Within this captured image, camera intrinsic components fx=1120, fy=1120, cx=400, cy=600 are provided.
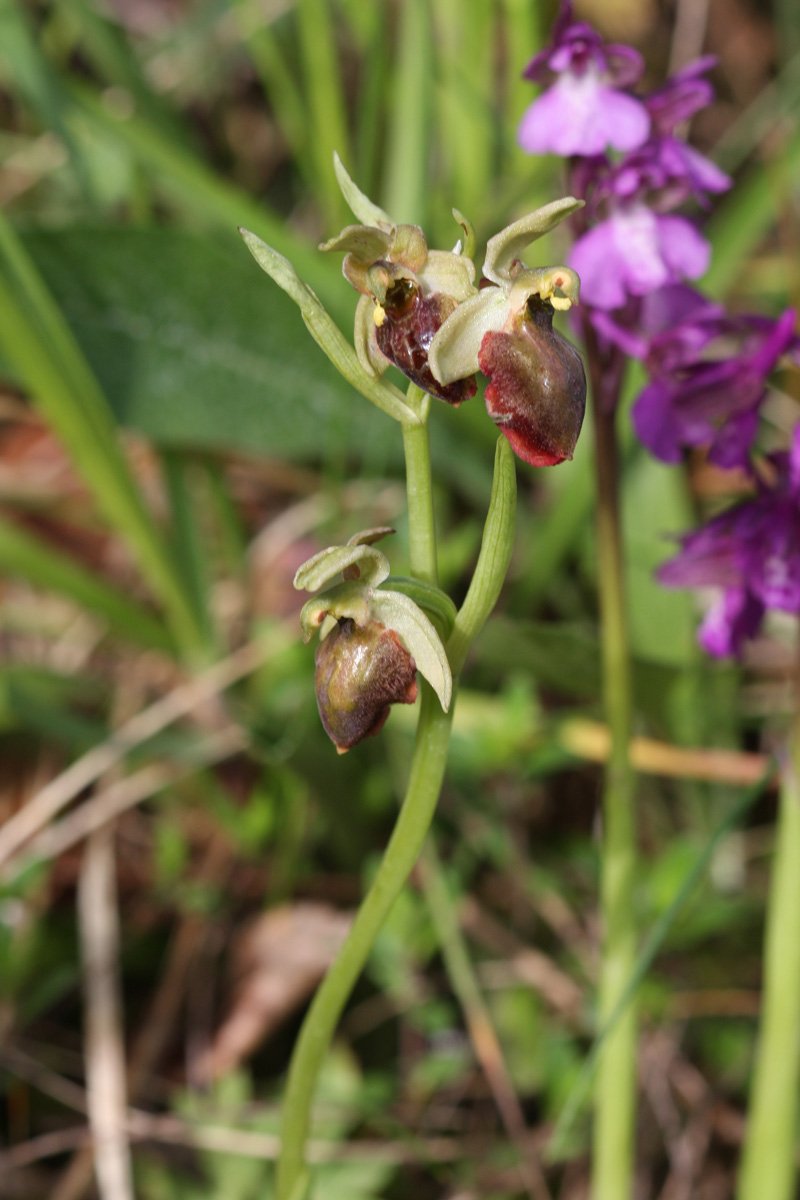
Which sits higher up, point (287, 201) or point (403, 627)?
point (287, 201)

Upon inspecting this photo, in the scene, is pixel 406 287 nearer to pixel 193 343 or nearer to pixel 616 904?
pixel 616 904

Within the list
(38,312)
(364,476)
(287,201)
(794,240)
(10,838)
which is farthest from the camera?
(287,201)

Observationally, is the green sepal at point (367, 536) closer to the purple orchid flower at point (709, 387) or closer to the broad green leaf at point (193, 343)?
the purple orchid flower at point (709, 387)

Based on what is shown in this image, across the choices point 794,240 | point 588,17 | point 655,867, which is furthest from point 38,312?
point 588,17

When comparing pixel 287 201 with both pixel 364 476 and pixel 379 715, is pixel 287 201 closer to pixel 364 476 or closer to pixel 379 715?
pixel 364 476

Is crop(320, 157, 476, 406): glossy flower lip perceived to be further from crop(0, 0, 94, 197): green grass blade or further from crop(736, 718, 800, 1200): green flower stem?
crop(0, 0, 94, 197): green grass blade

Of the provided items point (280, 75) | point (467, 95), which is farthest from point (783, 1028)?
point (280, 75)

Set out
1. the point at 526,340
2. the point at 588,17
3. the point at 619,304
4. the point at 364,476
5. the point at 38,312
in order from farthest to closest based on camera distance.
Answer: the point at 588,17 < the point at 364,476 < the point at 38,312 < the point at 619,304 < the point at 526,340
